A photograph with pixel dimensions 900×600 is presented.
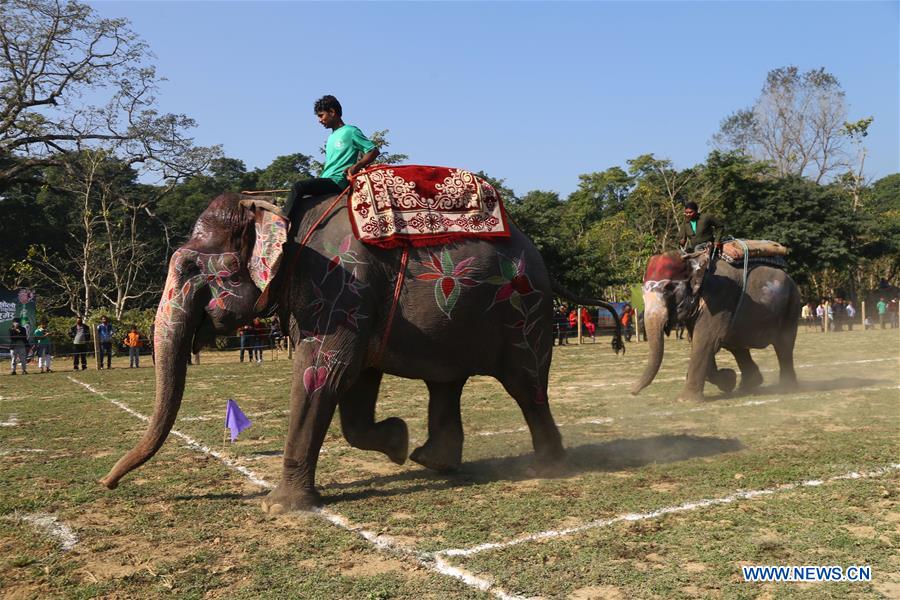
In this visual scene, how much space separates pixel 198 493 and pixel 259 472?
0.86m

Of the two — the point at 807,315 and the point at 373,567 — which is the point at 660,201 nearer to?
the point at 807,315

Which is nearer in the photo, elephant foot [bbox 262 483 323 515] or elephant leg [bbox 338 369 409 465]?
elephant foot [bbox 262 483 323 515]

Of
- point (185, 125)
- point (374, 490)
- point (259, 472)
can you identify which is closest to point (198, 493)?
point (259, 472)

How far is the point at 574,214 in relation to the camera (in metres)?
63.3

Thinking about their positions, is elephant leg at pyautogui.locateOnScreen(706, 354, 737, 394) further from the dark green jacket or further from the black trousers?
the black trousers

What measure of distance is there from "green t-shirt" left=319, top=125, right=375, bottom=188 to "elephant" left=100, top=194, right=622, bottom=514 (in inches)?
14.4

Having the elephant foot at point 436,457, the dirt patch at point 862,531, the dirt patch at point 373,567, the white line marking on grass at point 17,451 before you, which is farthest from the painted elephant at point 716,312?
the white line marking on grass at point 17,451

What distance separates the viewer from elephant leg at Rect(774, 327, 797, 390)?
39.8ft

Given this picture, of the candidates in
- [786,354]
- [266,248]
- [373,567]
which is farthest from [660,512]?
[786,354]

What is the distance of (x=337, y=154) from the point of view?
6.55m

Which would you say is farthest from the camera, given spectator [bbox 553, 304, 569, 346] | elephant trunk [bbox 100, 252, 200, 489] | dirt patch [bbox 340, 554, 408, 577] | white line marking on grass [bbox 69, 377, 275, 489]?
spectator [bbox 553, 304, 569, 346]

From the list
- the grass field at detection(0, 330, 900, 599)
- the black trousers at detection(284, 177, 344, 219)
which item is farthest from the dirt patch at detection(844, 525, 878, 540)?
the black trousers at detection(284, 177, 344, 219)

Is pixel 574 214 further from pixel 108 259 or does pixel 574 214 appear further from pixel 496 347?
pixel 496 347

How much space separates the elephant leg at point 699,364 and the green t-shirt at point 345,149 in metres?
6.69
